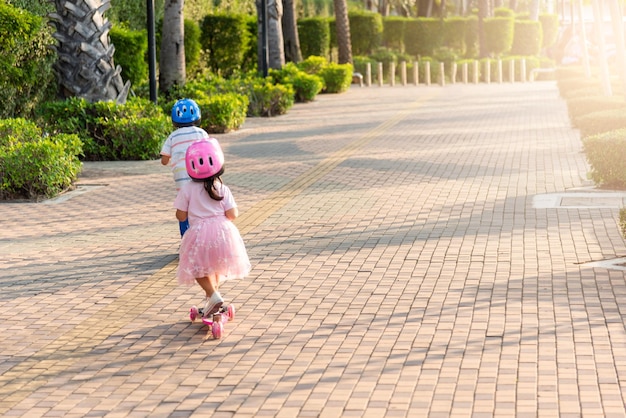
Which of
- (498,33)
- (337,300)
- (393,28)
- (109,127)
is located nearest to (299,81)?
(109,127)

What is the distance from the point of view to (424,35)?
47.9 metres

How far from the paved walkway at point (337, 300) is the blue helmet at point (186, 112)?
125cm

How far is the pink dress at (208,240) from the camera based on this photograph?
7.01m

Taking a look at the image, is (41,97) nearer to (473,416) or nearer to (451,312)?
(451,312)

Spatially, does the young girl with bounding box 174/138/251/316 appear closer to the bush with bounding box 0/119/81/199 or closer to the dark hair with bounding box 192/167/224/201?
the dark hair with bounding box 192/167/224/201

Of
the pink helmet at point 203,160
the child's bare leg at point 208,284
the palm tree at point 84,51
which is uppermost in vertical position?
the palm tree at point 84,51

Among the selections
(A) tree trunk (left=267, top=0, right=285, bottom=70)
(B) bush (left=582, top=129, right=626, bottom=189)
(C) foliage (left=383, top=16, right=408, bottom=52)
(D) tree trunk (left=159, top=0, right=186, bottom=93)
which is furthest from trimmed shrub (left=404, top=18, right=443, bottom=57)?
(B) bush (left=582, top=129, right=626, bottom=189)

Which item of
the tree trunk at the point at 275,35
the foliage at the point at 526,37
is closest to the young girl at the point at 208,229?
the tree trunk at the point at 275,35

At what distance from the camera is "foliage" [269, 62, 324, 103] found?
29.8m

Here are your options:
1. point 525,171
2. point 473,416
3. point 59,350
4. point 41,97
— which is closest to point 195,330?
point 59,350

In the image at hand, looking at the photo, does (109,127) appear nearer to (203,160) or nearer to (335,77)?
(203,160)

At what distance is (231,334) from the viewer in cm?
700

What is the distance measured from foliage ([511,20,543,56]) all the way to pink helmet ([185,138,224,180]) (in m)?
44.3

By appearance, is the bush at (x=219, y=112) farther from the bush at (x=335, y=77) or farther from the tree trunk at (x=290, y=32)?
the tree trunk at (x=290, y=32)
